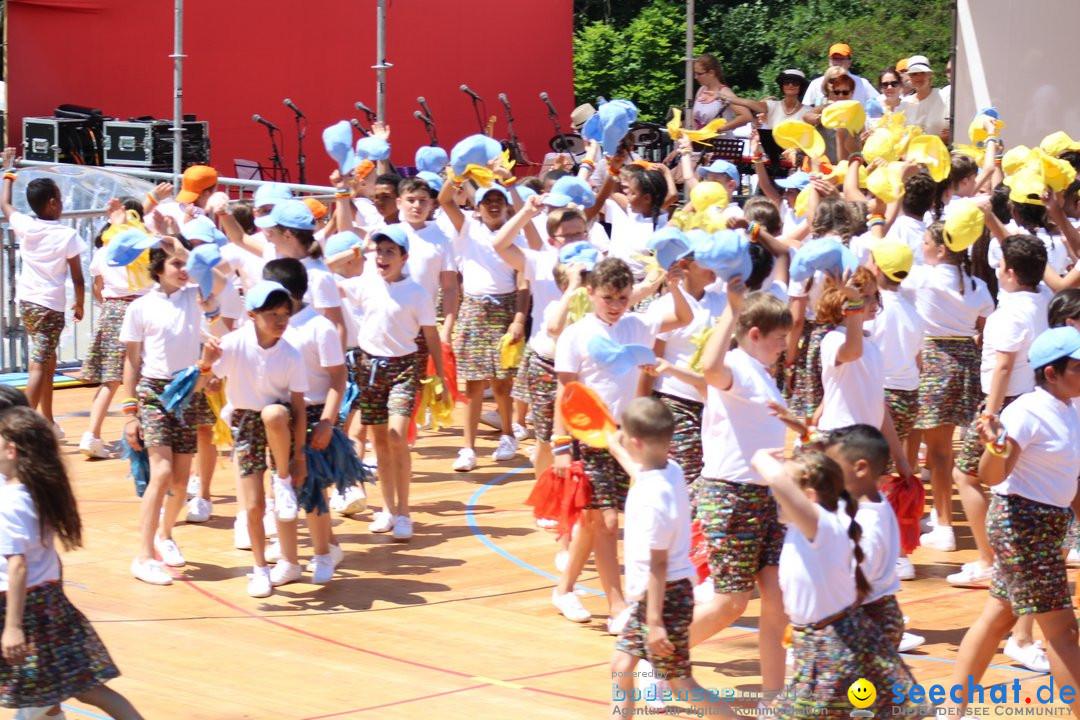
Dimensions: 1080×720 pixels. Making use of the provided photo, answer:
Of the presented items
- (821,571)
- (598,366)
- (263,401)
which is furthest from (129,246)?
(821,571)

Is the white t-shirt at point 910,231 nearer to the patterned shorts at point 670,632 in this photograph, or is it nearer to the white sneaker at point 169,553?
the patterned shorts at point 670,632

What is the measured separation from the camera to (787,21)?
27.8 meters

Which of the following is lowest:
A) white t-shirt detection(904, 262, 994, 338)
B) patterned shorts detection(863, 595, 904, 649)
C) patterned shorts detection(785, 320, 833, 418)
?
patterned shorts detection(863, 595, 904, 649)

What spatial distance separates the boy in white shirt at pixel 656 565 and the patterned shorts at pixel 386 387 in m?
3.31

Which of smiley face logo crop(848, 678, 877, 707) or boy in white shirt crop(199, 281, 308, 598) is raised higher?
boy in white shirt crop(199, 281, 308, 598)

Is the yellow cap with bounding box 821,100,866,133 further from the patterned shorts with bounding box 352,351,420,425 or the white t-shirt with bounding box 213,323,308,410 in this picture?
the white t-shirt with bounding box 213,323,308,410

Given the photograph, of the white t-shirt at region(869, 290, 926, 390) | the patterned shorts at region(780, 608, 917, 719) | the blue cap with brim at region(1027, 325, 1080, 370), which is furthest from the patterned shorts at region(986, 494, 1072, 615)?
the white t-shirt at region(869, 290, 926, 390)

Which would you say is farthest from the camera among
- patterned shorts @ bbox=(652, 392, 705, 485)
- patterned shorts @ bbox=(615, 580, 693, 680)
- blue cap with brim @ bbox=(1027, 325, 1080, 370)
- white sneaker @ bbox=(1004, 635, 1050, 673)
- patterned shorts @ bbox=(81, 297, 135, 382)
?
patterned shorts @ bbox=(81, 297, 135, 382)

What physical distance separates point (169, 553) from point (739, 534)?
3625 millimetres

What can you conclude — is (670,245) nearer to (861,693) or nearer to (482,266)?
(861,693)

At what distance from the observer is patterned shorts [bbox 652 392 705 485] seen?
6.95 meters

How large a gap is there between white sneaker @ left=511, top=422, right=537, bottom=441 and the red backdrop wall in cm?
1021

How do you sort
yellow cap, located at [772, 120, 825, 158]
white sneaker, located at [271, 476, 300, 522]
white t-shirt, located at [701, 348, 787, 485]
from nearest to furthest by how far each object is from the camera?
white t-shirt, located at [701, 348, 787, 485] < white sneaker, located at [271, 476, 300, 522] < yellow cap, located at [772, 120, 825, 158]

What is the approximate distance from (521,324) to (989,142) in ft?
10.9
